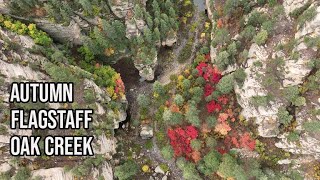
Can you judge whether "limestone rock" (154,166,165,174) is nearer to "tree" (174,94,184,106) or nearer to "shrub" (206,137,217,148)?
"shrub" (206,137,217,148)

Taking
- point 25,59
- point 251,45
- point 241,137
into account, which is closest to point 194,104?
point 241,137

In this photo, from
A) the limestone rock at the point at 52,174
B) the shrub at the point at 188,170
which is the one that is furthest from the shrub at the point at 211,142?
the limestone rock at the point at 52,174

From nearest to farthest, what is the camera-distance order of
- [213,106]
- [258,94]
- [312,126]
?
[312,126] < [258,94] < [213,106]

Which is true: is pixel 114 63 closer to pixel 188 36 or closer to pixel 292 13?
pixel 188 36

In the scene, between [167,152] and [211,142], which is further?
[167,152]

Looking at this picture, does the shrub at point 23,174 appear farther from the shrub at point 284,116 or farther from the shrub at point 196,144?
the shrub at point 284,116

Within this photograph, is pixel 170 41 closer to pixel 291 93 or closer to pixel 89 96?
pixel 89 96

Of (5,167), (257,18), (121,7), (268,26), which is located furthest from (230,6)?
(5,167)
